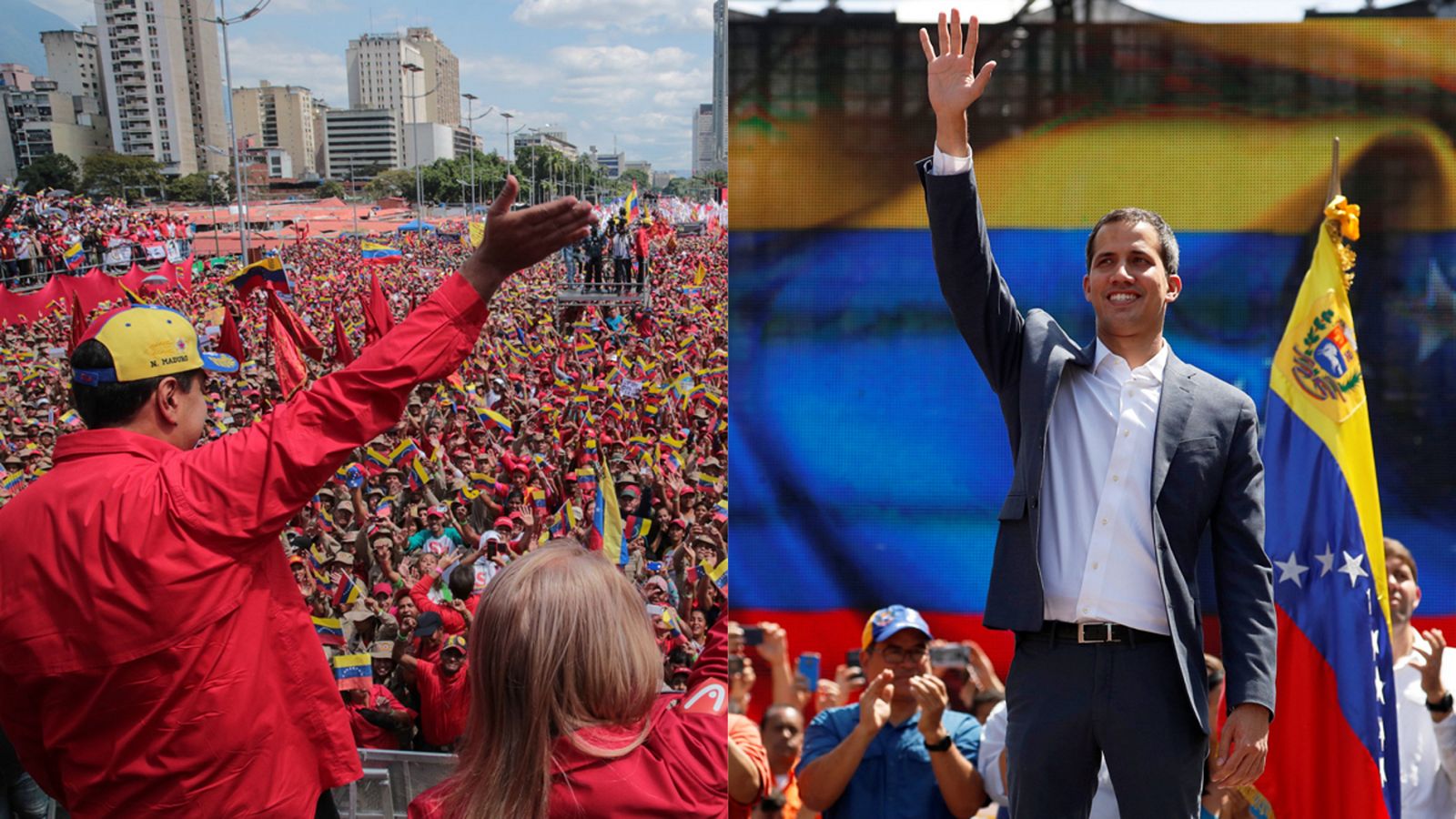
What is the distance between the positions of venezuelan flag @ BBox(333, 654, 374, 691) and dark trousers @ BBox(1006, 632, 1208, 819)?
6.73ft

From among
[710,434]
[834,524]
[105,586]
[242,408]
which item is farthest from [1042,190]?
[242,408]

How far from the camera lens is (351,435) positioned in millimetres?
1588

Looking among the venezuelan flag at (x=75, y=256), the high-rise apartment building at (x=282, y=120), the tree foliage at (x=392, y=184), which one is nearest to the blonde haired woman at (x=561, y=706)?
the tree foliage at (x=392, y=184)

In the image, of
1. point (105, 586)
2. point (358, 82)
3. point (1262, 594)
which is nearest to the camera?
point (105, 586)

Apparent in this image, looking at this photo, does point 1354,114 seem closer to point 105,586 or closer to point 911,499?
point 911,499

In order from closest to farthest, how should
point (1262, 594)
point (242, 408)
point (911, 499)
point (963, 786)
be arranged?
point (1262, 594) → point (963, 786) → point (911, 499) → point (242, 408)

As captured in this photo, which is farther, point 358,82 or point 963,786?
point 358,82

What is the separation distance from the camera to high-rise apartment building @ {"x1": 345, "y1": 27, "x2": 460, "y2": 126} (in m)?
2.93

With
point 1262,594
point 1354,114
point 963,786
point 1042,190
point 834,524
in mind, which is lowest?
point 963,786

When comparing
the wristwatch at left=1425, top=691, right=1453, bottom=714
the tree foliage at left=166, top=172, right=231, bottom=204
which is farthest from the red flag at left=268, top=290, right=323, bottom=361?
the wristwatch at left=1425, top=691, right=1453, bottom=714

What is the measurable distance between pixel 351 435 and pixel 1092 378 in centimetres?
113

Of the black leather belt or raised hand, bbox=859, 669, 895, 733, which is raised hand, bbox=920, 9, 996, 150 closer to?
the black leather belt

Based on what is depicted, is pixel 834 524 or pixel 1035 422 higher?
pixel 1035 422

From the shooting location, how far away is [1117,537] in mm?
1676
